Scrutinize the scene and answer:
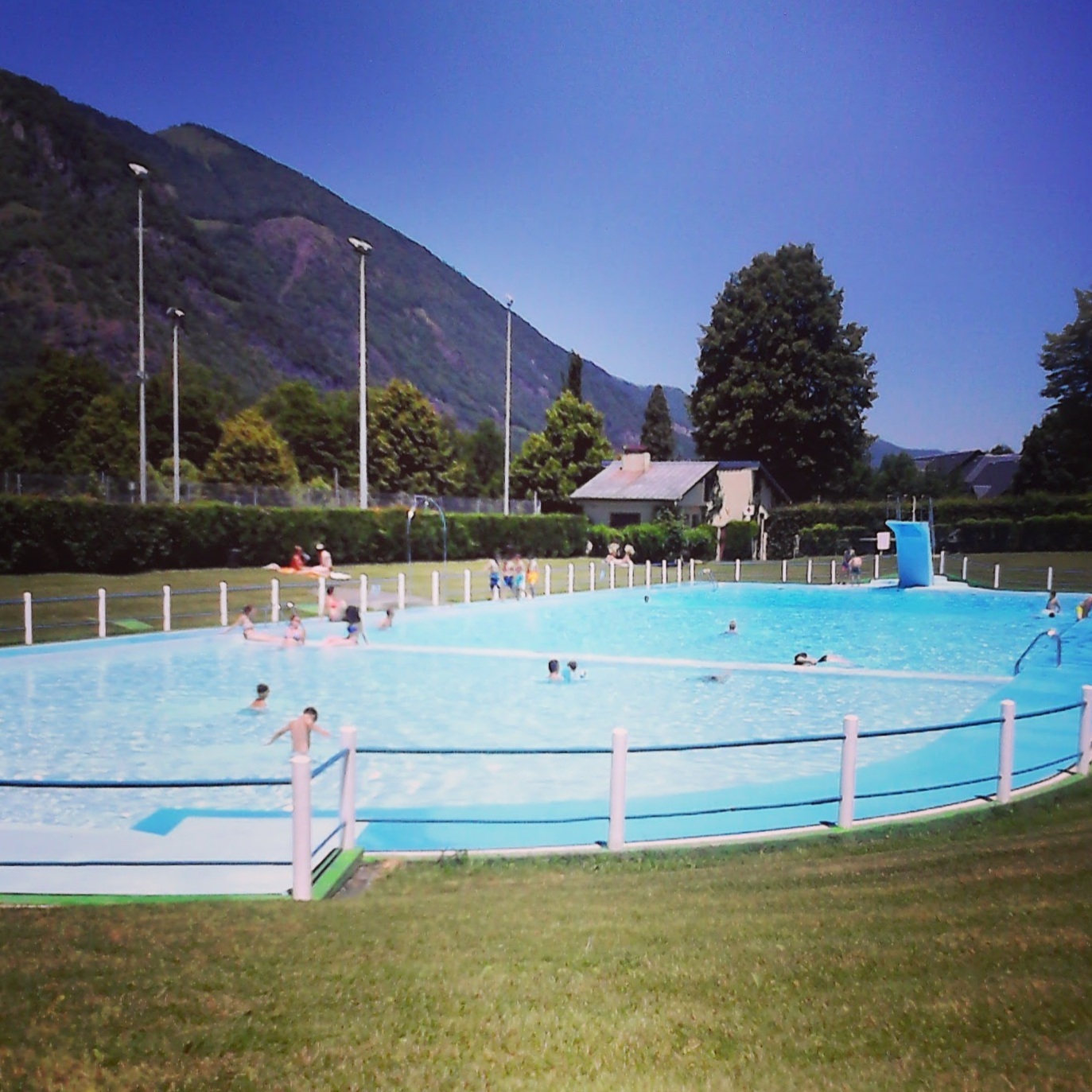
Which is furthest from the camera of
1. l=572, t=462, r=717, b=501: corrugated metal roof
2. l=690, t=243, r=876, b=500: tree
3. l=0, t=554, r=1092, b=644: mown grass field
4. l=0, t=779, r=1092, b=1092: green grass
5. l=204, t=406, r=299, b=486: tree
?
l=204, t=406, r=299, b=486: tree

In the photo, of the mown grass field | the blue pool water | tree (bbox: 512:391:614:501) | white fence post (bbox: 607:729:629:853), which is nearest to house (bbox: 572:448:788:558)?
tree (bbox: 512:391:614:501)

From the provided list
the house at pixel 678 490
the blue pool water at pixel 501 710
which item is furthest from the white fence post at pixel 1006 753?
the house at pixel 678 490

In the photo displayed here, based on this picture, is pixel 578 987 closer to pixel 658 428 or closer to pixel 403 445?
pixel 403 445

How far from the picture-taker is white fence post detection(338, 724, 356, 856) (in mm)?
7374

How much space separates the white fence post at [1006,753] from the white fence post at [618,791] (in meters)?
3.64

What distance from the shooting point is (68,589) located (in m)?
27.2

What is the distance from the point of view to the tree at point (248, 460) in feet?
219

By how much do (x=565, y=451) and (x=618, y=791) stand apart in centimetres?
5784

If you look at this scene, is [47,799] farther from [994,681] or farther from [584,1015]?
[994,681]

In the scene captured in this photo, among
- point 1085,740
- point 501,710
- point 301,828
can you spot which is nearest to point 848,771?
point 1085,740

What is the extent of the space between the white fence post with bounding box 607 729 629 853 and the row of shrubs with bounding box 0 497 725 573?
83.3 feet

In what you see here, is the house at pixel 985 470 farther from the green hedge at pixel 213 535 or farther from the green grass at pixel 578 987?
the green grass at pixel 578 987

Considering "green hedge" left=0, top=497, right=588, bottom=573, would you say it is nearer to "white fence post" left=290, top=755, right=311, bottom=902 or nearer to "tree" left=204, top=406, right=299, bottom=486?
"white fence post" left=290, top=755, right=311, bottom=902

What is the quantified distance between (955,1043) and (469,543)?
4005 centimetres
